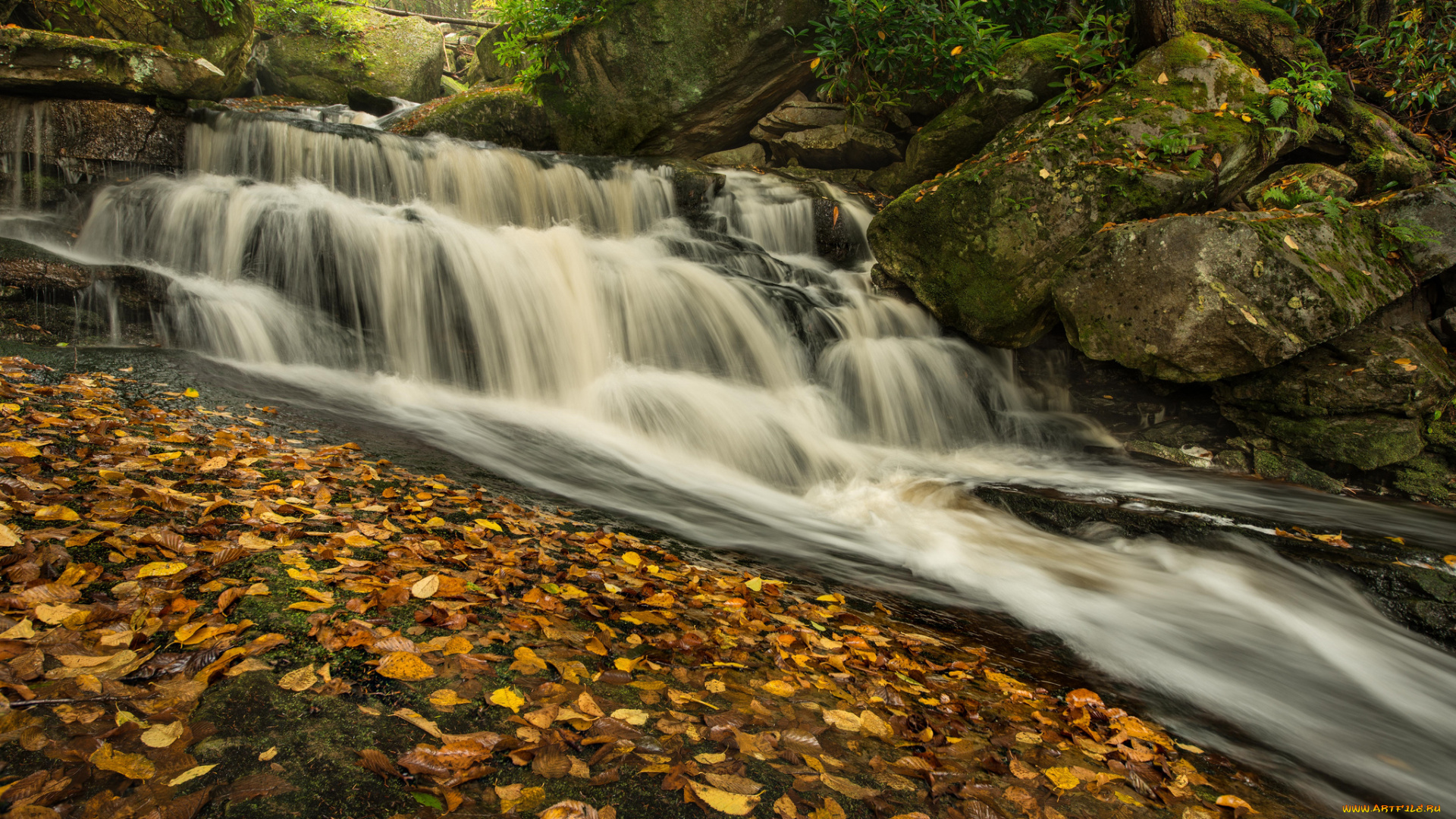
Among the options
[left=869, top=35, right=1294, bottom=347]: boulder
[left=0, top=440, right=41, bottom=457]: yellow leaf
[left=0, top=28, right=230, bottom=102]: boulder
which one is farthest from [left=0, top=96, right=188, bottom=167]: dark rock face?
[left=869, top=35, right=1294, bottom=347]: boulder

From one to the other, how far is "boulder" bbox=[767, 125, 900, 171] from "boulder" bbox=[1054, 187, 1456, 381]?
214 inches

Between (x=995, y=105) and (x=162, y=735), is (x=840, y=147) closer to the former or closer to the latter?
(x=995, y=105)

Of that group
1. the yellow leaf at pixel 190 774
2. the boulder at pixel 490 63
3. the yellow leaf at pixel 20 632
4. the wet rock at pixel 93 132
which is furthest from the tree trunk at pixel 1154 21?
the boulder at pixel 490 63

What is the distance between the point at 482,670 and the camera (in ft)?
7.07

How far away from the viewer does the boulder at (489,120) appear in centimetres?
1171

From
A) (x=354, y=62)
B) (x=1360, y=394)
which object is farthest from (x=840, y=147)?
(x=354, y=62)

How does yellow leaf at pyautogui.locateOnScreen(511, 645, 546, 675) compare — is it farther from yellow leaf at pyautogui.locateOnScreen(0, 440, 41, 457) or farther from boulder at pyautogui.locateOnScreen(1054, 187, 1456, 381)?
boulder at pyautogui.locateOnScreen(1054, 187, 1456, 381)

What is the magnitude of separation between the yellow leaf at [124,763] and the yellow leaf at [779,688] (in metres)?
1.75

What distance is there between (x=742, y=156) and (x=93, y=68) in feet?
29.8

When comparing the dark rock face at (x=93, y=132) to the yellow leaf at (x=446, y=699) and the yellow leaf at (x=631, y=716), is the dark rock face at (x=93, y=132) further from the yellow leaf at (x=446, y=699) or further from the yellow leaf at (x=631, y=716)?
the yellow leaf at (x=631, y=716)

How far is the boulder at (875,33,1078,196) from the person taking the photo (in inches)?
368

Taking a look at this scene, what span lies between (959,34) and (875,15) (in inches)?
51.8

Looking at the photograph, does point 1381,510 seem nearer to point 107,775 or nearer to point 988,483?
point 988,483

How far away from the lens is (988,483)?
661 centimetres
